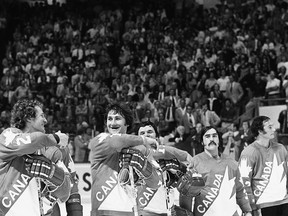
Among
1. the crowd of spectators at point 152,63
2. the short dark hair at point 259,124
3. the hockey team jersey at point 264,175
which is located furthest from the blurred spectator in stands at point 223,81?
the hockey team jersey at point 264,175

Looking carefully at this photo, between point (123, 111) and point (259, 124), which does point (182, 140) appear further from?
point (123, 111)

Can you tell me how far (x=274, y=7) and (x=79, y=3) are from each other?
22.1ft

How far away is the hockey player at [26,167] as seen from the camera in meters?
3.90

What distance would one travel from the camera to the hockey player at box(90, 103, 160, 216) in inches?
173

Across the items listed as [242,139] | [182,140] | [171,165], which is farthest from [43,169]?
[182,140]

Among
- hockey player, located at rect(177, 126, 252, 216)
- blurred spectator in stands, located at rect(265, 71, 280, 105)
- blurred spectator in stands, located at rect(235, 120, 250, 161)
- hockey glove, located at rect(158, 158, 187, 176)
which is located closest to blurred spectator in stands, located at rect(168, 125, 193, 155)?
blurred spectator in stands, located at rect(235, 120, 250, 161)

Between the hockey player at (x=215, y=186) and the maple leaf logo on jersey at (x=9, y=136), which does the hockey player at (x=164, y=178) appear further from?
the maple leaf logo on jersey at (x=9, y=136)

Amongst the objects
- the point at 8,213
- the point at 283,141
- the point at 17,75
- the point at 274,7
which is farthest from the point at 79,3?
the point at 8,213

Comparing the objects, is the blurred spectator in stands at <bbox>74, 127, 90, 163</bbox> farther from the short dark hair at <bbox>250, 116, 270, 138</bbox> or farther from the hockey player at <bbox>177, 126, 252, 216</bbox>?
the hockey player at <bbox>177, 126, 252, 216</bbox>

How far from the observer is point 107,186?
457 cm

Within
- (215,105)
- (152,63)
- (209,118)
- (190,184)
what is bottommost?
(190,184)

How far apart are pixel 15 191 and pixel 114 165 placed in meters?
0.80

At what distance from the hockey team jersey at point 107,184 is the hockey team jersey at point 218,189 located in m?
1.10

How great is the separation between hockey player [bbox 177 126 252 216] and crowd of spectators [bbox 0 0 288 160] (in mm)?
6586
